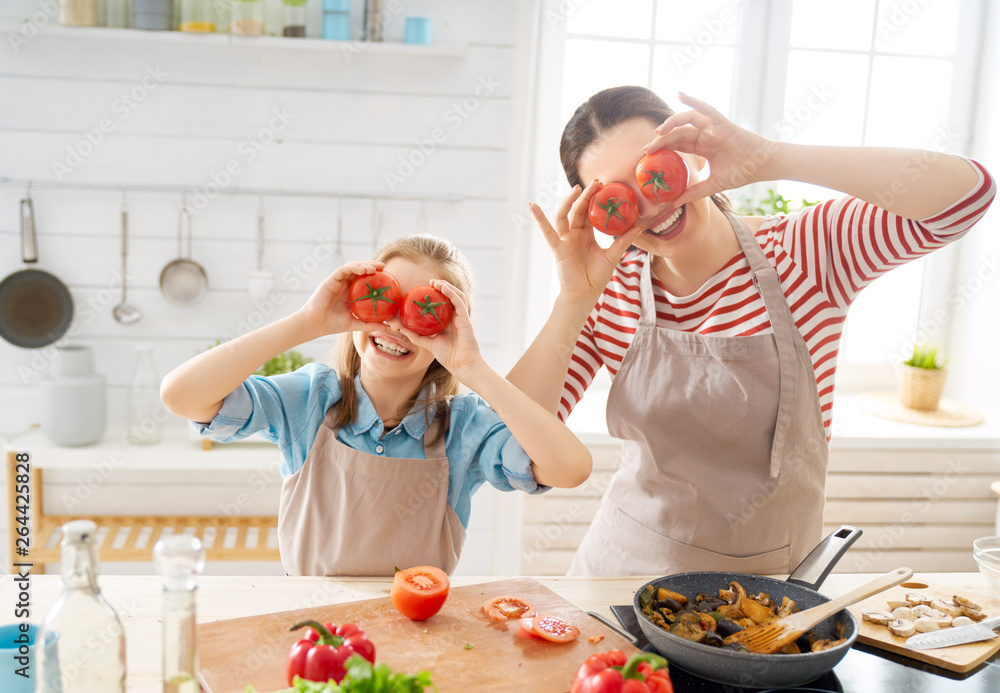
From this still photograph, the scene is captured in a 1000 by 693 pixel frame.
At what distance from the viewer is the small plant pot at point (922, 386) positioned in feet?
8.80

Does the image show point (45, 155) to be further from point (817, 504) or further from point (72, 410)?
point (817, 504)

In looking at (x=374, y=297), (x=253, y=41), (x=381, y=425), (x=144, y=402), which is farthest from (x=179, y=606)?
(x=253, y=41)

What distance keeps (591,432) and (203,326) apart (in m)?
1.25

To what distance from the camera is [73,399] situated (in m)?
2.28

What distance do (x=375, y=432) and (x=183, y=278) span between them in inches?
53.8

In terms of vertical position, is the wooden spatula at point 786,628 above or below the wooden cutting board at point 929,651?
above

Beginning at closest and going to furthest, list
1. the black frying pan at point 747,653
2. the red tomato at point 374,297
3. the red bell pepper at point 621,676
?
the red bell pepper at point 621,676, the black frying pan at point 747,653, the red tomato at point 374,297

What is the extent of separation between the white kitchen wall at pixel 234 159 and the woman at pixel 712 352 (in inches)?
38.1

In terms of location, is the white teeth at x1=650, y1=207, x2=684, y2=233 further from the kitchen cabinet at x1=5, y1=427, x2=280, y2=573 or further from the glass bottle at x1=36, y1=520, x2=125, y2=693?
the kitchen cabinet at x1=5, y1=427, x2=280, y2=573

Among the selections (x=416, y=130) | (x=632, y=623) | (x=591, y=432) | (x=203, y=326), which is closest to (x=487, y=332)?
(x=591, y=432)

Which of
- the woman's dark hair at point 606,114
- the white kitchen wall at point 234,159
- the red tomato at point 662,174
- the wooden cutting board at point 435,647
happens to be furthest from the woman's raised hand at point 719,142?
the white kitchen wall at point 234,159

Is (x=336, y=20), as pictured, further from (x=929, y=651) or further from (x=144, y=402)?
(x=929, y=651)

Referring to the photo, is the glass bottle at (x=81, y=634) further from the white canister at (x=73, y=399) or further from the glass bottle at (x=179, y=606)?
the white canister at (x=73, y=399)

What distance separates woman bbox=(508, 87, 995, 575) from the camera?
1309 mm
